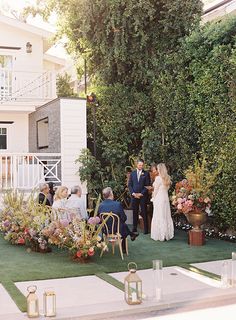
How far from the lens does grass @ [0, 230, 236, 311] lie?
7500 millimetres

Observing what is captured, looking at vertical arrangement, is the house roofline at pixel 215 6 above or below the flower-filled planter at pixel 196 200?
above

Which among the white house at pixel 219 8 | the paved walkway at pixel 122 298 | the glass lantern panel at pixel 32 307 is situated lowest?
the paved walkway at pixel 122 298

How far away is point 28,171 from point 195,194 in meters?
5.75

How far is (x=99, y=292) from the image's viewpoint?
6.53 metres

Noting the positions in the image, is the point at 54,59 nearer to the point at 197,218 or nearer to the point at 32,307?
the point at 197,218

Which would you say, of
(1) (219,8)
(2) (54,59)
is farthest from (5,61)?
(1) (219,8)

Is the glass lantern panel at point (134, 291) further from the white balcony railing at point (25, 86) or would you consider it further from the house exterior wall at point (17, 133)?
the house exterior wall at point (17, 133)

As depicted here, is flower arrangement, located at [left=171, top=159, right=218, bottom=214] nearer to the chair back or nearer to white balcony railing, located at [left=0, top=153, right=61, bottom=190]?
the chair back

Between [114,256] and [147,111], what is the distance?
625 cm

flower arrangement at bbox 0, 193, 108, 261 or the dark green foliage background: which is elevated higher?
the dark green foliage background

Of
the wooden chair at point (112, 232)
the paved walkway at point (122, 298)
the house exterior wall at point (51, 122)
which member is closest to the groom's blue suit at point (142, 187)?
the wooden chair at point (112, 232)

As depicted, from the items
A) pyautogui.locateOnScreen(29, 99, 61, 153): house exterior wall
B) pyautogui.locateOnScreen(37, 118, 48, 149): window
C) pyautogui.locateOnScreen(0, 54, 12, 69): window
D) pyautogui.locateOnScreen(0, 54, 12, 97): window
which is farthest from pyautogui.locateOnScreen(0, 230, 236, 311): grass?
pyautogui.locateOnScreen(0, 54, 12, 69): window

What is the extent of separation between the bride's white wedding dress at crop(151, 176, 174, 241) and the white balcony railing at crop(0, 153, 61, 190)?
4253 mm

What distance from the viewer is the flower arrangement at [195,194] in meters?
10.2
